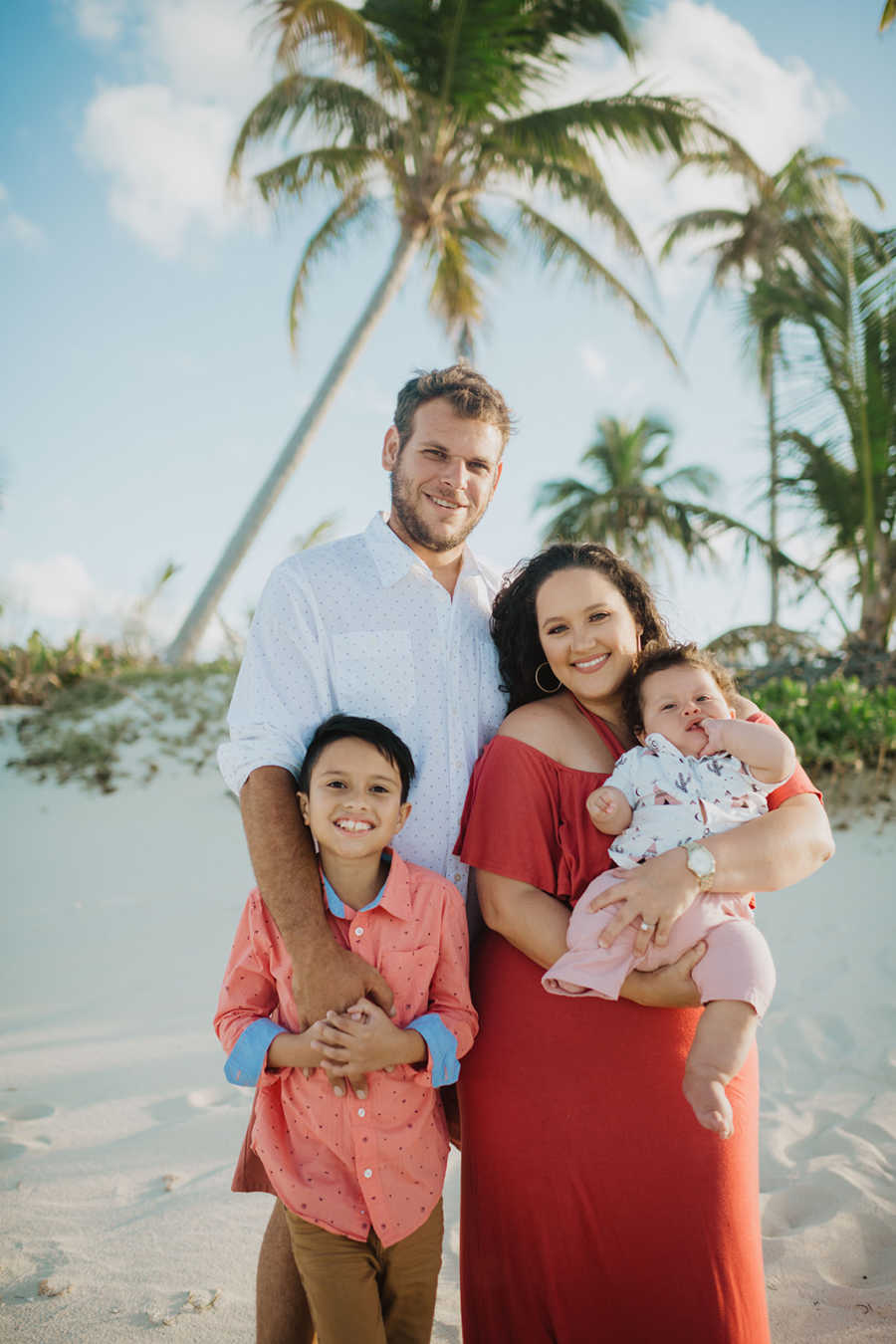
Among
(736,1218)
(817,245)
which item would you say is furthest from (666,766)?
(817,245)

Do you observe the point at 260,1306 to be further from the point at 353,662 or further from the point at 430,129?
the point at 430,129

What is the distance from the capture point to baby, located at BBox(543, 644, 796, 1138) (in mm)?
1854

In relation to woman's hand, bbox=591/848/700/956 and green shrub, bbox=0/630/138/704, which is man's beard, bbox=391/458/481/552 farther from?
green shrub, bbox=0/630/138/704

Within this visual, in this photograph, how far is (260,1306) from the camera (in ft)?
7.54

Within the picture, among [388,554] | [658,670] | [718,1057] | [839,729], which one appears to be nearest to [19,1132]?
[388,554]

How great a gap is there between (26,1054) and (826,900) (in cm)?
503

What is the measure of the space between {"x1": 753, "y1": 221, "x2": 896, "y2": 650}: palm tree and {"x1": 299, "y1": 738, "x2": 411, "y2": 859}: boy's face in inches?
306

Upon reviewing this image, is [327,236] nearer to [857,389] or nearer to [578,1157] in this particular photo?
[857,389]

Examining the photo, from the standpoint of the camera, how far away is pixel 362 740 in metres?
2.20

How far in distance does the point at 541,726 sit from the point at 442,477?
82cm

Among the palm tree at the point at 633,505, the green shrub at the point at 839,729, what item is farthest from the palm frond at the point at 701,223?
the green shrub at the point at 839,729

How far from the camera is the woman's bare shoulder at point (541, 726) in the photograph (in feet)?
7.51

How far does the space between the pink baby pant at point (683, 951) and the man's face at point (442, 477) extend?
1.16 meters

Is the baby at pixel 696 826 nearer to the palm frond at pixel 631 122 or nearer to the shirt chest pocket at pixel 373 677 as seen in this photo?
the shirt chest pocket at pixel 373 677
